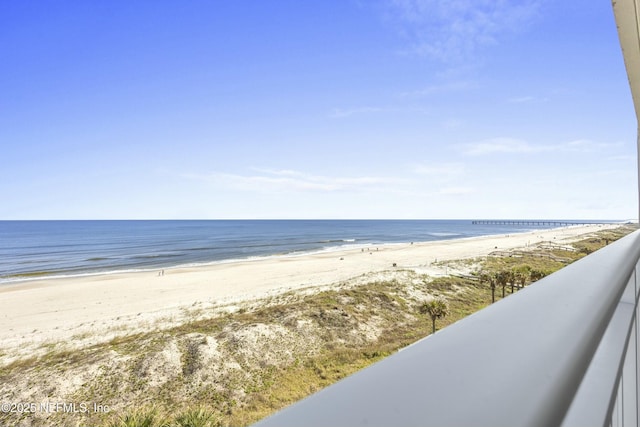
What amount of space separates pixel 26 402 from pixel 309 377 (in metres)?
10.1

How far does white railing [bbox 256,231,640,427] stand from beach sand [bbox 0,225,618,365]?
2119 centimetres

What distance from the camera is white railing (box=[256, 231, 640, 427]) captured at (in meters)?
0.37

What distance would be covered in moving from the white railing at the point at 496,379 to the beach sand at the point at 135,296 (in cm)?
2119

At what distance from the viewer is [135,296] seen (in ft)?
88.3

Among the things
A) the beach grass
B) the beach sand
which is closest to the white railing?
the beach grass

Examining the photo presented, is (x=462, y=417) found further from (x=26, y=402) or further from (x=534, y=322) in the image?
(x=26, y=402)

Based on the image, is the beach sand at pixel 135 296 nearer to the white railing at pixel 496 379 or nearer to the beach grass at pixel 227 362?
the beach grass at pixel 227 362

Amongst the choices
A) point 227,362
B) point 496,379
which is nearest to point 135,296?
point 227,362

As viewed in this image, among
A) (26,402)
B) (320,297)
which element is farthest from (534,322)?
(320,297)

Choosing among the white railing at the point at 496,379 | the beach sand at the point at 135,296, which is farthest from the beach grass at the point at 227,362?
the white railing at the point at 496,379

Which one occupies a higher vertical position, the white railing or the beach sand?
the white railing

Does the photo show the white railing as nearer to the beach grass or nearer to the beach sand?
the beach grass

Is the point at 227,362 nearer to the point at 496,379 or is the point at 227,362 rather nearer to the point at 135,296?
the point at 496,379

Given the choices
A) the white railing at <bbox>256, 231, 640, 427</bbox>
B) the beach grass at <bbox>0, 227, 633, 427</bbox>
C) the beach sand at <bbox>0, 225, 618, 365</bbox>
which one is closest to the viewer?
the white railing at <bbox>256, 231, 640, 427</bbox>
